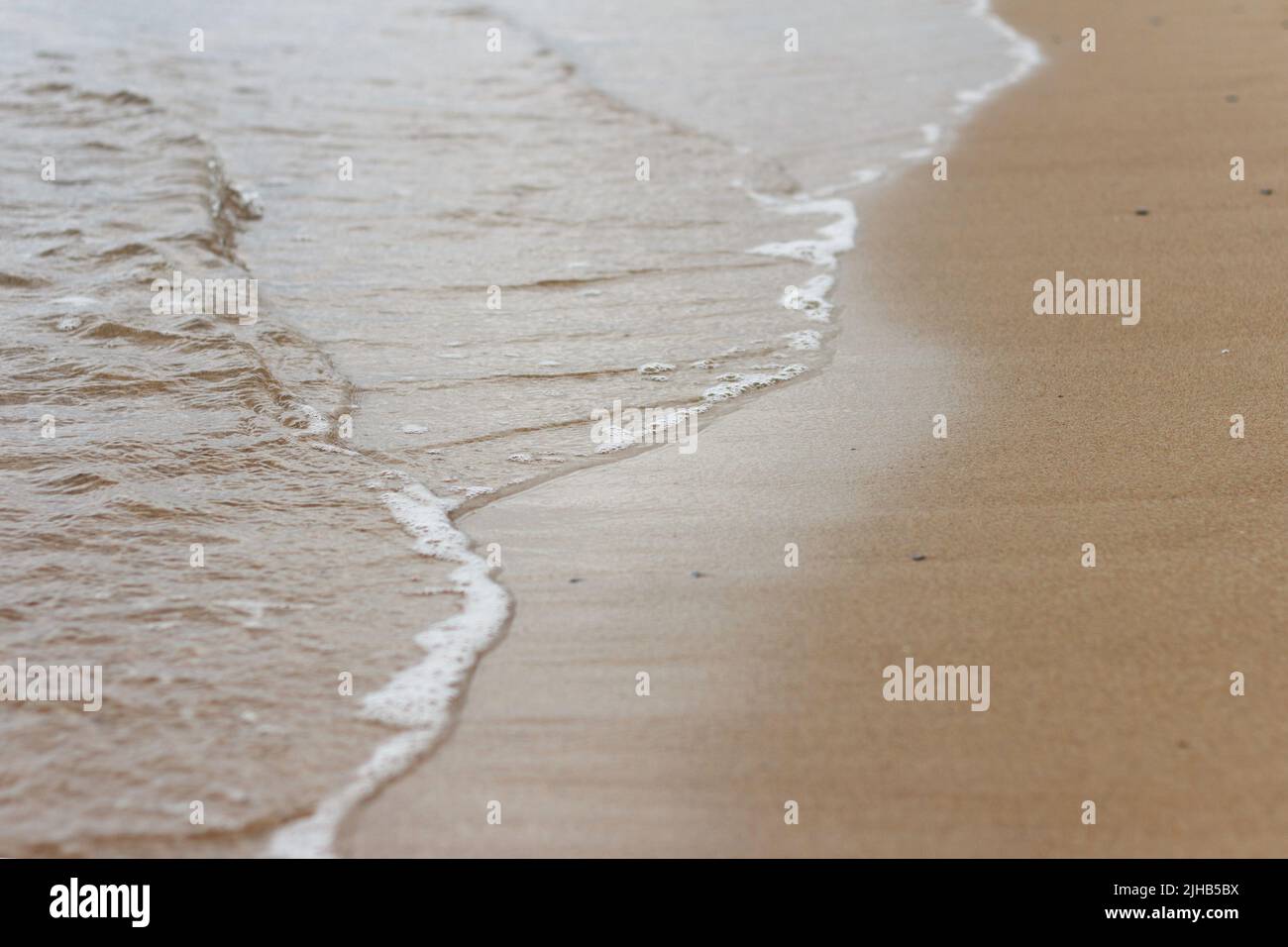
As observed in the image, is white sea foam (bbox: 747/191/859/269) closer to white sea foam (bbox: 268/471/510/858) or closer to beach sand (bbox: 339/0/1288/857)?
beach sand (bbox: 339/0/1288/857)

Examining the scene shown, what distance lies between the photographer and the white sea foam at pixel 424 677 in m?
2.41

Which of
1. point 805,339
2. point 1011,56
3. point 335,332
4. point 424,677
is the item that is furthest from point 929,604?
point 1011,56

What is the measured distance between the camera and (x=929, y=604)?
2.96 m

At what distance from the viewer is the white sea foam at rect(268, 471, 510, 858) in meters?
2.41

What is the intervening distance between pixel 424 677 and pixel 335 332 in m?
2.42

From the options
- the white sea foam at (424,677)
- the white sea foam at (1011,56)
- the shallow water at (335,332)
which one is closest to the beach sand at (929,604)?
the white sea foam at (424,677)

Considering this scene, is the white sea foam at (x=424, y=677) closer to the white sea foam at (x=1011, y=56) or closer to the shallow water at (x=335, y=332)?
the shallow water at (x=335, y=332)

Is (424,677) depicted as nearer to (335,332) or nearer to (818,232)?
(335,332)

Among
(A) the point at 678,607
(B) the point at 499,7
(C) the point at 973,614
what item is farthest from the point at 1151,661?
(B) the point at 499,7

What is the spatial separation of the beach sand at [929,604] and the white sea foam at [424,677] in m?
0.05

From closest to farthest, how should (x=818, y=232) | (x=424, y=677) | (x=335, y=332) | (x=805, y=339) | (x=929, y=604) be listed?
1. (x=424, y=677)
2. (x=929, y=604)
3. (x=805, y=339)
4. (x=335, y=332)
5. (x=818, y=232)

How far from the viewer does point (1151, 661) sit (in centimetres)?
271

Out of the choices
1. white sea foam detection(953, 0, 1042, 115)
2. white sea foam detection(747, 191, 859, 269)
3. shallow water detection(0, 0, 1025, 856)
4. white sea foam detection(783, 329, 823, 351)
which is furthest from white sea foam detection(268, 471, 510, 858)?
white sea foam detection(953, 0, 1042, 115)

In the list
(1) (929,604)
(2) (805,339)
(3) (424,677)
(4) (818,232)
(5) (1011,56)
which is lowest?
(3) (424,677)
